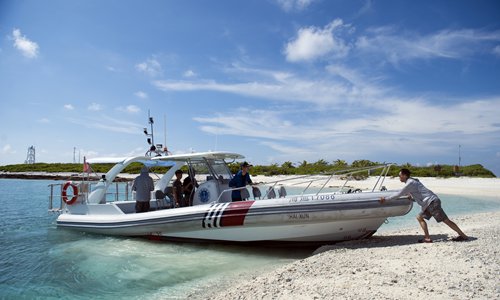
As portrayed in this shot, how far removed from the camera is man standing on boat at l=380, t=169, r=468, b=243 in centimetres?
732

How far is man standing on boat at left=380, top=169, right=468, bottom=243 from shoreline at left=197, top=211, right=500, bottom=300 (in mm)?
297

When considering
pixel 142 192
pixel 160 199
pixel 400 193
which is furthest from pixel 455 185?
pixel 142 192

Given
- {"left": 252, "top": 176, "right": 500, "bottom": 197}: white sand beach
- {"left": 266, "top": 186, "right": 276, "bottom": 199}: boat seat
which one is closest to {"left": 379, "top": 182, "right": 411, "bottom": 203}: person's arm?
{"left": 266, "top": 186, "right": 276, "bottom": 199}: boat seat

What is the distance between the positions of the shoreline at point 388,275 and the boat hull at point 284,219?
2.25ft

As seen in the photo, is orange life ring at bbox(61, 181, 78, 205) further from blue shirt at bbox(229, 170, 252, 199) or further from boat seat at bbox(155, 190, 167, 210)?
blue shirt at bbox(229, 170, 252, 199)

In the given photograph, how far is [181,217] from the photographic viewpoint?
927 cm

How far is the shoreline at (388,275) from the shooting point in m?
4.70

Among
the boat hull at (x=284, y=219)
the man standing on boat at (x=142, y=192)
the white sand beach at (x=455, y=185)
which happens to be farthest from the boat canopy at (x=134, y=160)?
the white sand beach at (x=455, y=185)

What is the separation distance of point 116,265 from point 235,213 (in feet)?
9.45

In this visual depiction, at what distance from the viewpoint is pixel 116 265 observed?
8.18 metres

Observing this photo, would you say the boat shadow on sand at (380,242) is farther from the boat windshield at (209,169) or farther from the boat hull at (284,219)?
the boat windshield at (209,169)

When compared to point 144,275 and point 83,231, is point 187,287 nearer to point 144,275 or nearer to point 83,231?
point 144,275

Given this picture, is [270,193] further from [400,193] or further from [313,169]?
[313,169]

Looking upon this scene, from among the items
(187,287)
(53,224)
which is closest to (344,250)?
(187,287)
